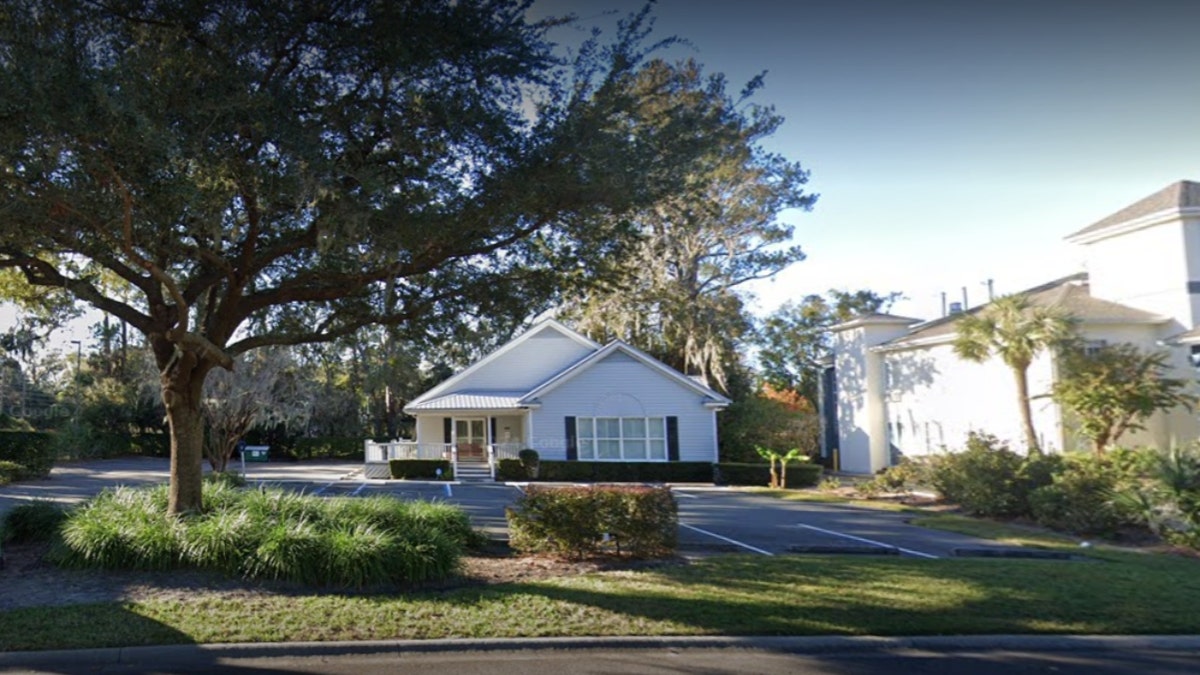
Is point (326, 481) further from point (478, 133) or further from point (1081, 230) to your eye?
point (1081, 230)

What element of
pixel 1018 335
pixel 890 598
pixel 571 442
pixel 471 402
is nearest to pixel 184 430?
pixel 890 598

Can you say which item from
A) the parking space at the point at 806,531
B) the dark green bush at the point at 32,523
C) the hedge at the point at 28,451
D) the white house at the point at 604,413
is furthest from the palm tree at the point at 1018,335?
the hedge at the point at 28,451

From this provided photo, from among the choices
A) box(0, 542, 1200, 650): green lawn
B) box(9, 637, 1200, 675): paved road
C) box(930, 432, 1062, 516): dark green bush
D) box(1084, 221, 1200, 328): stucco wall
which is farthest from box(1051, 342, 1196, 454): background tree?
box(9, 637, 1200, 675): paved road

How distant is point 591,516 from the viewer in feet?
38.1

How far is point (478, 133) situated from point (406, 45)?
1414 mm

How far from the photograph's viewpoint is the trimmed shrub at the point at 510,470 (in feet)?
105

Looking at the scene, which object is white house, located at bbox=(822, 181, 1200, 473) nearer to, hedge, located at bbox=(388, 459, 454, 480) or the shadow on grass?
the shadow on grass

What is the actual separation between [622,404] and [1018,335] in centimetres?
1536

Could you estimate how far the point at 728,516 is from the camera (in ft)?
64.2

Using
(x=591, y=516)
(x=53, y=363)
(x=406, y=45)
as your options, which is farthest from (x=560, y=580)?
(x=53, y=363)

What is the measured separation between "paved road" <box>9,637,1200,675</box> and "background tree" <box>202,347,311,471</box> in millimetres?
14803

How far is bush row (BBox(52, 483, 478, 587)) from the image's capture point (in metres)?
9.48

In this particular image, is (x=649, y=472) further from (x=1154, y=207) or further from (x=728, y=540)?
(x=1154, y=207)

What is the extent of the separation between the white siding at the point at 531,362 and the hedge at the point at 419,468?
16.1 feet
